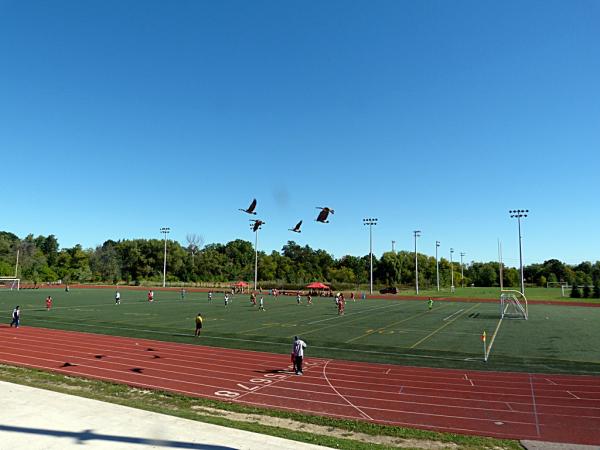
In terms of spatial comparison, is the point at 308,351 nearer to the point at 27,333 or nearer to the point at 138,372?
the point at 138,372

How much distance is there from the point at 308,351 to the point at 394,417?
9.96 m

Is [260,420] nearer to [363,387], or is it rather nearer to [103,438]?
[103,438]

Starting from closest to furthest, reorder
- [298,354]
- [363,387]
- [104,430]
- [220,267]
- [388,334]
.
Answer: [104,430] < [363,387] < [298,354] < [388,334] < [220,267]

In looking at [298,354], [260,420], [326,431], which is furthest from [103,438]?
[298,354]

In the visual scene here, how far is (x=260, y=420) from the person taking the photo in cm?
1102

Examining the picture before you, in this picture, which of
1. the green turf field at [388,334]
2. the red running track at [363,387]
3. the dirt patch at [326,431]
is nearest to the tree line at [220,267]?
the green turf field at [388,334]

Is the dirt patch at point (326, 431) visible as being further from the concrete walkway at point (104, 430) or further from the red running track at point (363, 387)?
the concrete walkway at point (104, 430)

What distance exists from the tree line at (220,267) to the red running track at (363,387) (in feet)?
300

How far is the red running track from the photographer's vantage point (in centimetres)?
1127

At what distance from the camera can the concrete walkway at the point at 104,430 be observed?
8891 mm

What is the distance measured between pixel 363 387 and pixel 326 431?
4.57 metres

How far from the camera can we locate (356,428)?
1059 cm

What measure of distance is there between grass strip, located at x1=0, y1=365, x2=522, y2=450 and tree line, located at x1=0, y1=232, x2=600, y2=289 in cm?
9643

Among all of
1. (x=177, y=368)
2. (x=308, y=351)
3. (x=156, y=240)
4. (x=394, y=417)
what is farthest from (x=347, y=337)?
(x=156, y=240)
